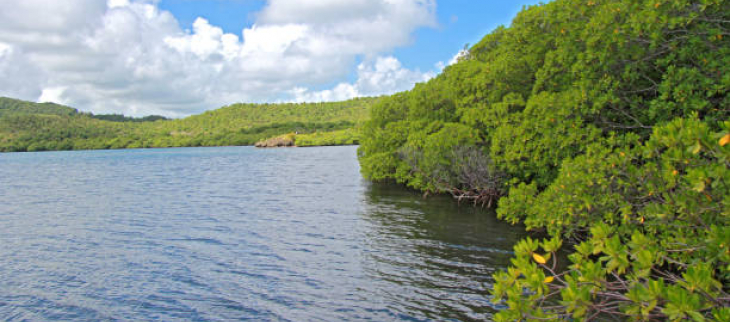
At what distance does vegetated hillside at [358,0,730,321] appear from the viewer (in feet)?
19.5

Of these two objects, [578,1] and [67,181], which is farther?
[67,181]

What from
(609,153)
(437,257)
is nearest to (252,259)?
(437,257)

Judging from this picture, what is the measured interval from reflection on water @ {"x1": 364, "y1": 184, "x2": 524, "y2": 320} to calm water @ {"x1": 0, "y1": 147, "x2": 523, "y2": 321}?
A: 2.0 inches

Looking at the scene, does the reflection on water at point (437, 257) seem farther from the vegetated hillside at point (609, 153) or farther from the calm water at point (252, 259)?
the vegetated hillside at point (609, 153)

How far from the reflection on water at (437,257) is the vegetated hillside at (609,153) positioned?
3.59 ft

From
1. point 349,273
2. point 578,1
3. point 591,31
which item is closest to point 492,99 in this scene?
point 578,1

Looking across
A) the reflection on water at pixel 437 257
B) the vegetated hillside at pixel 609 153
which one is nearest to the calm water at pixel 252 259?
the reflection on water at pixel 437 257

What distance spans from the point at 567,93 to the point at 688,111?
4058 mm

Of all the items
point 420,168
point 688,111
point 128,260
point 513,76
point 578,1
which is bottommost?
point 128,260

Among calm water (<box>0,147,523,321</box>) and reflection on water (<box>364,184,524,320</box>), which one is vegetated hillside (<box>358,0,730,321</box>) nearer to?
reflection on water (<box>364,184,524,320</box>)

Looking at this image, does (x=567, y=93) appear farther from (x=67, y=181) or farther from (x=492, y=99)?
(x=67, y=181)

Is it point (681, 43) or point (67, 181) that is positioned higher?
point (681, 43)

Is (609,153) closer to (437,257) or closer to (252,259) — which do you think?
(437,257)

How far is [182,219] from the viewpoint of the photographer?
23234mm
